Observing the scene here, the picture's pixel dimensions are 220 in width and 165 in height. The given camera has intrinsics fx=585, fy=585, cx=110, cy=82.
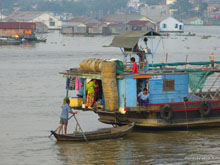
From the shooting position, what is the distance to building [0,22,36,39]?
89.9m

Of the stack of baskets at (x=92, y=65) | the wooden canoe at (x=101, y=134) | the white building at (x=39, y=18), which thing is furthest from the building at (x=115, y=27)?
the wooden canoe at (x=101, y=134)

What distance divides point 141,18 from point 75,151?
4636 inches

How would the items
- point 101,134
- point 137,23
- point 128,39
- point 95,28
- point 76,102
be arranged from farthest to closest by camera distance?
point 95,28 < point 137,23 < point 128,39 < point 76,102 < point 101,134

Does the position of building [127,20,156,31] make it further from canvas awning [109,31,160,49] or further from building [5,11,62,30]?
canvas awning [109,31,160,49]

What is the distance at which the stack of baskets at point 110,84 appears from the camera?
16984 mm

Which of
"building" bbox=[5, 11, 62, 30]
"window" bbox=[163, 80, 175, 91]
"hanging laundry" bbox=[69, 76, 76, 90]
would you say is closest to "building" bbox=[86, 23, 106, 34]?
"building" bbox=[5, 11, 62, 30]

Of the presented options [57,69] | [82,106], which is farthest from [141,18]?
[82,106]

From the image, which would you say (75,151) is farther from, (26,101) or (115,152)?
(26,101)

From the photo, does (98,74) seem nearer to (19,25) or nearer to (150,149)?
(150,149)

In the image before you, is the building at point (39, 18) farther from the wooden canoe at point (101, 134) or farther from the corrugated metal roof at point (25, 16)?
the wooden canoe at point (101, 134)

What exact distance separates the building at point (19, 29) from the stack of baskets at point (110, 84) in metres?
71.9

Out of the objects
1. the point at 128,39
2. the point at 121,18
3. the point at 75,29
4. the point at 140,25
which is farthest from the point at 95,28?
the point at 128,39

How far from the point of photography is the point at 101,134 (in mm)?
16984

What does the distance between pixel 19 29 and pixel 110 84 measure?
250ft
